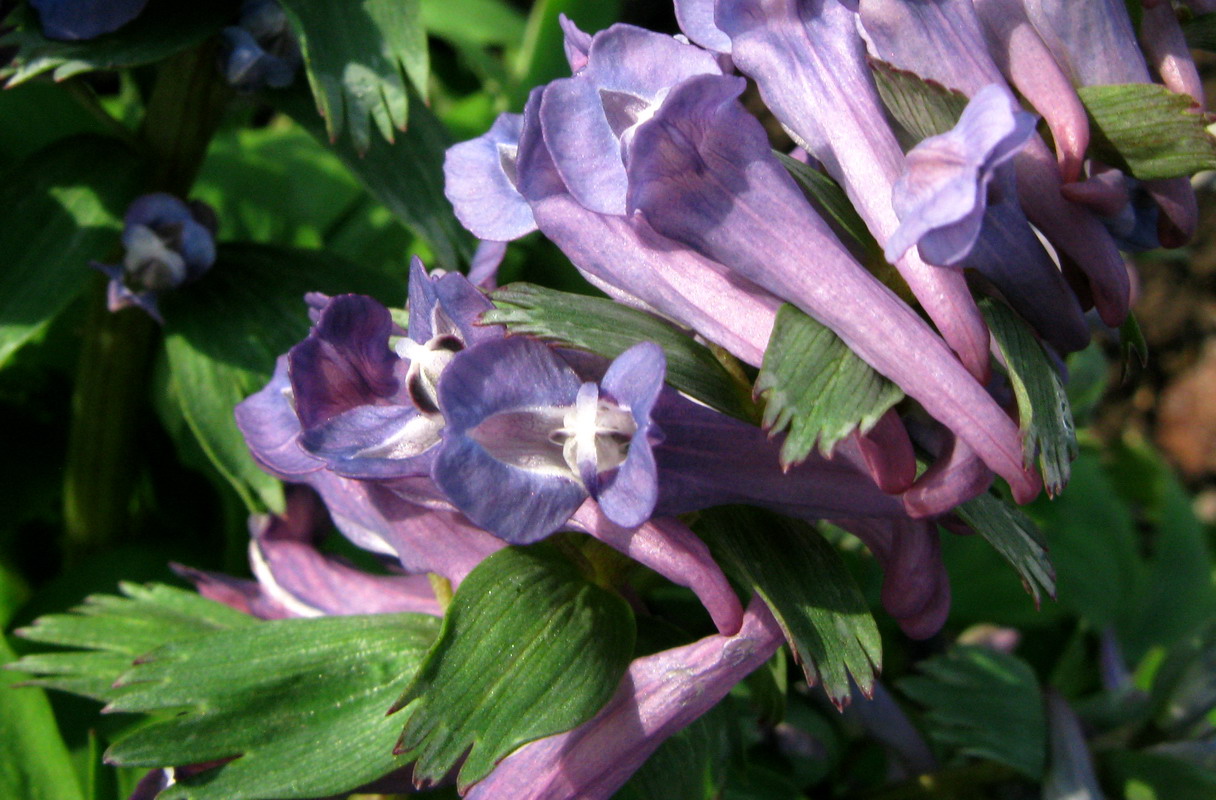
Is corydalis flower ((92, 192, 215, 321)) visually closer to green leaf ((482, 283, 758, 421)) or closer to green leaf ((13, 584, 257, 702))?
green leaf ((13, 584, 257, 702))

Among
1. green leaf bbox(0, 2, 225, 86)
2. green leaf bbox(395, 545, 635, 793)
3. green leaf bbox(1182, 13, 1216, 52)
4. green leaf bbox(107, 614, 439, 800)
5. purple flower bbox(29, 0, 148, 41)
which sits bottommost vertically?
green leaf bbox(107, 614, 439, 800)

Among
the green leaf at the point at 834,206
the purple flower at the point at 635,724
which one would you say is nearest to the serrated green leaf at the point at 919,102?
the green leaf at the point at 834,206

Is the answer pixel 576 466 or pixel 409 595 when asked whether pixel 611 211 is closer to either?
pixel 576 466

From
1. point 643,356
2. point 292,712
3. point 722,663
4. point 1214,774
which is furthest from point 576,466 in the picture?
point 1214,774

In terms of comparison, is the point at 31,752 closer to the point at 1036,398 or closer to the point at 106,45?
the point at 106,45

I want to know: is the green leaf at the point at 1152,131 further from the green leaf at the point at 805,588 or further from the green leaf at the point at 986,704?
the green leaf at the point at 986,704

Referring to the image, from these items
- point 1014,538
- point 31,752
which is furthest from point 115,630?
point 1014,538

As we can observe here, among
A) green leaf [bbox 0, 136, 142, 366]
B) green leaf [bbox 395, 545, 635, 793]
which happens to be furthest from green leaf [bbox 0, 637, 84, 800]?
green leaf [bbox 395, 545, 635, 793]
